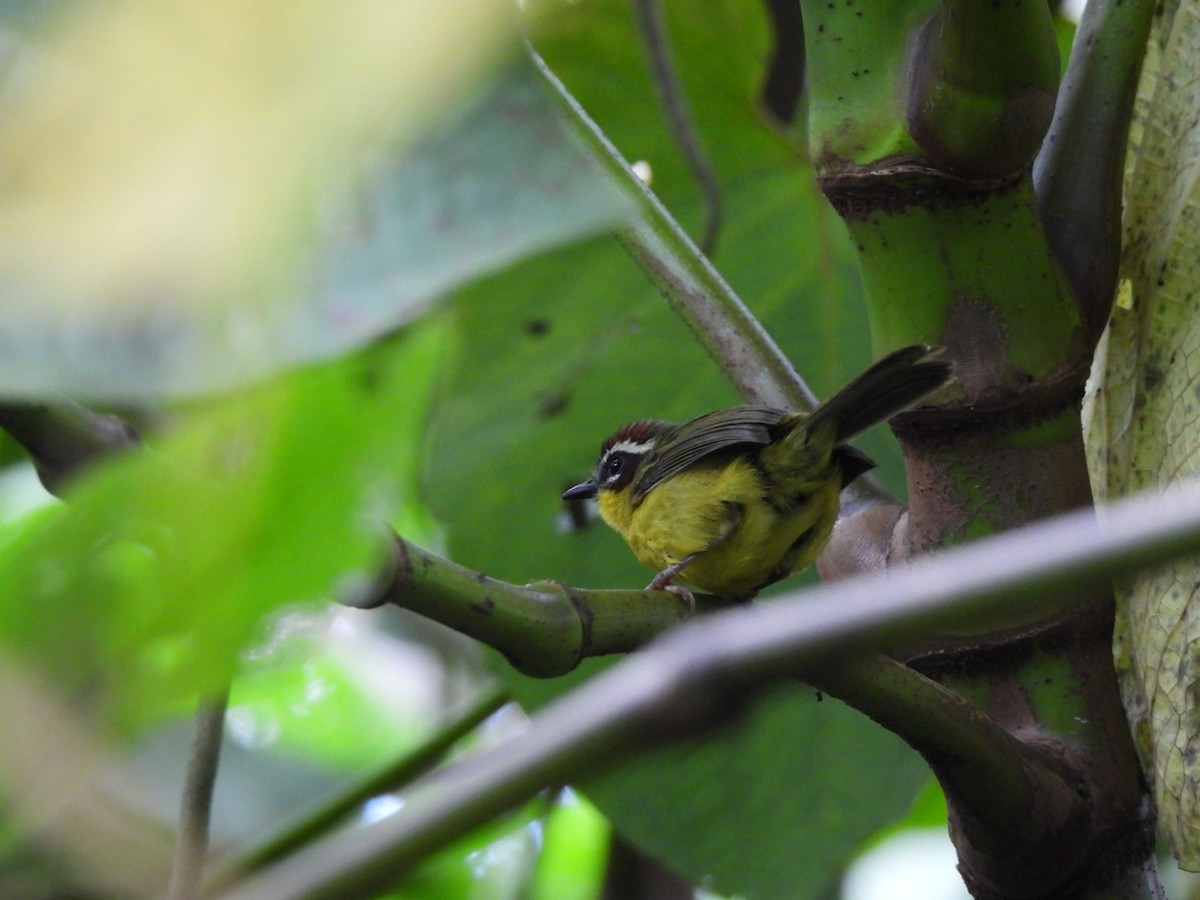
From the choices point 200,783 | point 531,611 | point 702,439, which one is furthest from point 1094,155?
point 200,783

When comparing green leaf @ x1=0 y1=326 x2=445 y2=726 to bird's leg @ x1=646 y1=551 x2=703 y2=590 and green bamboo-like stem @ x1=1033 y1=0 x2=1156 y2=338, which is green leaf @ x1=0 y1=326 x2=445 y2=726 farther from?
bird's leg @ x1=646 y1=551 x2=703 y2=590

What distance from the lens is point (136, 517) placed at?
19.0 inches

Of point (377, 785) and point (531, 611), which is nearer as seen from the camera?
point (531, 611)

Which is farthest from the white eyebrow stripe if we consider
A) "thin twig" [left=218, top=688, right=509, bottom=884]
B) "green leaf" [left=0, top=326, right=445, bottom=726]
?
"green leaf" [left=0, top=326, right=445, bottom=726]

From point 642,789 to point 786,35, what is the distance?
4.75ft

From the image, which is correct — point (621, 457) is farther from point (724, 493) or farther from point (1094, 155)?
point (1094, 155)

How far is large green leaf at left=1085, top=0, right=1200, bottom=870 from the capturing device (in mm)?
1362

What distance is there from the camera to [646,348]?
2.31m

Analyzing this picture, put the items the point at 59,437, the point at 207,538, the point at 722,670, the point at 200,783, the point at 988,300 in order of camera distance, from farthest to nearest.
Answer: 1. the point at 988,300
2. the point at 200,783
3. the point at 59,437
4. the point at 207,538
5. the point at 722,670

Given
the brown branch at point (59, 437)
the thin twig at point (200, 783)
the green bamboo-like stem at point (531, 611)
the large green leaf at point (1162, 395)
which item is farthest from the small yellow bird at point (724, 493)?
the brown branch at point (59, 437)

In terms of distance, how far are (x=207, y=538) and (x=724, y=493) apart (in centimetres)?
189

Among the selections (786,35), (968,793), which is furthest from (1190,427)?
(786,35)

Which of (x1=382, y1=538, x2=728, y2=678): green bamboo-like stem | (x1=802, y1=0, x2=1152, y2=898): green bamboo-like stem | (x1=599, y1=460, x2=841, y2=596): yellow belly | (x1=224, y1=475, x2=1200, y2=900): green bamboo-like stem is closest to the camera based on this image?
(x1=224, y1=475, x2=1200, y2=900): green bamboo-like stem

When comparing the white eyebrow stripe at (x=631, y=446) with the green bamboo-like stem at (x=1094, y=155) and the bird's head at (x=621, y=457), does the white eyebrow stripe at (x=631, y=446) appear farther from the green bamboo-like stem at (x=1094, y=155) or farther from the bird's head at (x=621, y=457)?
the green bamboo-like stem at (x=1094, y=155)
